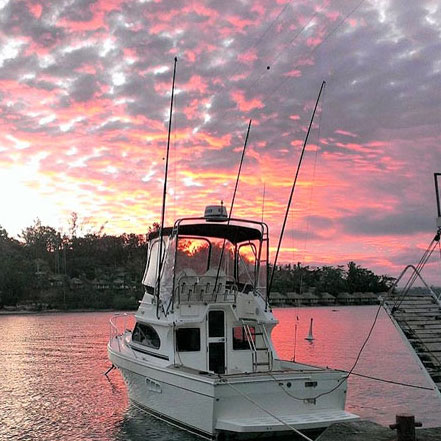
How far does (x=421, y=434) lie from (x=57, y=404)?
1387cm

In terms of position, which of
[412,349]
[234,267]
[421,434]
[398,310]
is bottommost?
[421,434]

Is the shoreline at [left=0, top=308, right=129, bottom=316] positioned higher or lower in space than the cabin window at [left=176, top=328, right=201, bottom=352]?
lower

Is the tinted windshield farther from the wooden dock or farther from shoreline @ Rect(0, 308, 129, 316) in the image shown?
shoreline @ Rect(0, 308, 129, 316)

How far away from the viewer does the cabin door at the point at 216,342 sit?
46.7 ft

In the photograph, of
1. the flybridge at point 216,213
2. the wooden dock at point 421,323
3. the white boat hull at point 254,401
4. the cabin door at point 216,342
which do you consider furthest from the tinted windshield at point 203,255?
the wooden dock at point 421,323

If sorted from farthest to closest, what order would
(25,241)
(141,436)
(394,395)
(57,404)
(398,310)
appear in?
(25,241) → (394,395) → (57,404) → (141,436) → (398,310)

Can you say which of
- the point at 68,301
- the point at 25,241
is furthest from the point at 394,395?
the point at 25,241

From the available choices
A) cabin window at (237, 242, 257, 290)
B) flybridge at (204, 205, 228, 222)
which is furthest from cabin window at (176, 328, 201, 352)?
flybridge at (204, 205, 228, 222)

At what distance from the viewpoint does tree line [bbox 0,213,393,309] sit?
389 feet

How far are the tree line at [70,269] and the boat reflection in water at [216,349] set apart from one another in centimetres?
9821

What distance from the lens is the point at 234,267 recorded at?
16406mm

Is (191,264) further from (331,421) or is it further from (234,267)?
(331,421)

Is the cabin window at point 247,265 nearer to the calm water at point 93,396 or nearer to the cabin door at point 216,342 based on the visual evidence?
the cabin door at point 216,342

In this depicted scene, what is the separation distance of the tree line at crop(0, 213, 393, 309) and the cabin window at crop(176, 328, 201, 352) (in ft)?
328
